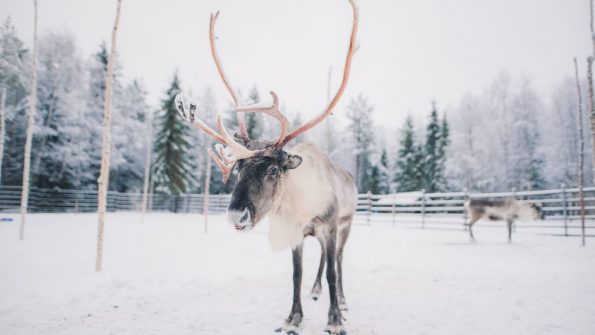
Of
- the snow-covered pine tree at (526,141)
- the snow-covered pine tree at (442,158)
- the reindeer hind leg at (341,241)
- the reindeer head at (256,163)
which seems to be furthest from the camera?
the snow-covered pine tree at (442,158)

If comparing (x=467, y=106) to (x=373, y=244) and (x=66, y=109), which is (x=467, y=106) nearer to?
(x=373, y=244)

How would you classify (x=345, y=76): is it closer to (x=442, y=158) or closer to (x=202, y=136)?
(x=202, y=136)

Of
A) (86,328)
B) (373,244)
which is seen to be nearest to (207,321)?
(86,328)

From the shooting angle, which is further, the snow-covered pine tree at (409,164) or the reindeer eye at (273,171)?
the snow-covered pine tree at (409,164)

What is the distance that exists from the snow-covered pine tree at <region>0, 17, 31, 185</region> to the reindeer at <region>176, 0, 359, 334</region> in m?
14.8

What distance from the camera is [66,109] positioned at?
21.0 m

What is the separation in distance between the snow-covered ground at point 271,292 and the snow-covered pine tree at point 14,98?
10954 millimetres

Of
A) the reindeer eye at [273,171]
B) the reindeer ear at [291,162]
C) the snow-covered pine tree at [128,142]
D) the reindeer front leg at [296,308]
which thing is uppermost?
the snow-covered pine tree at [128,142]

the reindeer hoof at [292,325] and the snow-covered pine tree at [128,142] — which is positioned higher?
the snow-covered pine tree at [128,142]

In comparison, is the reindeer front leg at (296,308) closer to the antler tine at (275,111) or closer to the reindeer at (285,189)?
the reindeer at (285,189)

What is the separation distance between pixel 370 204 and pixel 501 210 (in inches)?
352

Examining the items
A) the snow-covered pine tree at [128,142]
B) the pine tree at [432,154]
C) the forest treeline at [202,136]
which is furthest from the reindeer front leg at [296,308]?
the pine tree at [432,154]

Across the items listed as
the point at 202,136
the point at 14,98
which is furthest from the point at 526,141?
the point at 14,98

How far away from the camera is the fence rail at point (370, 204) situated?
13.3 meters
